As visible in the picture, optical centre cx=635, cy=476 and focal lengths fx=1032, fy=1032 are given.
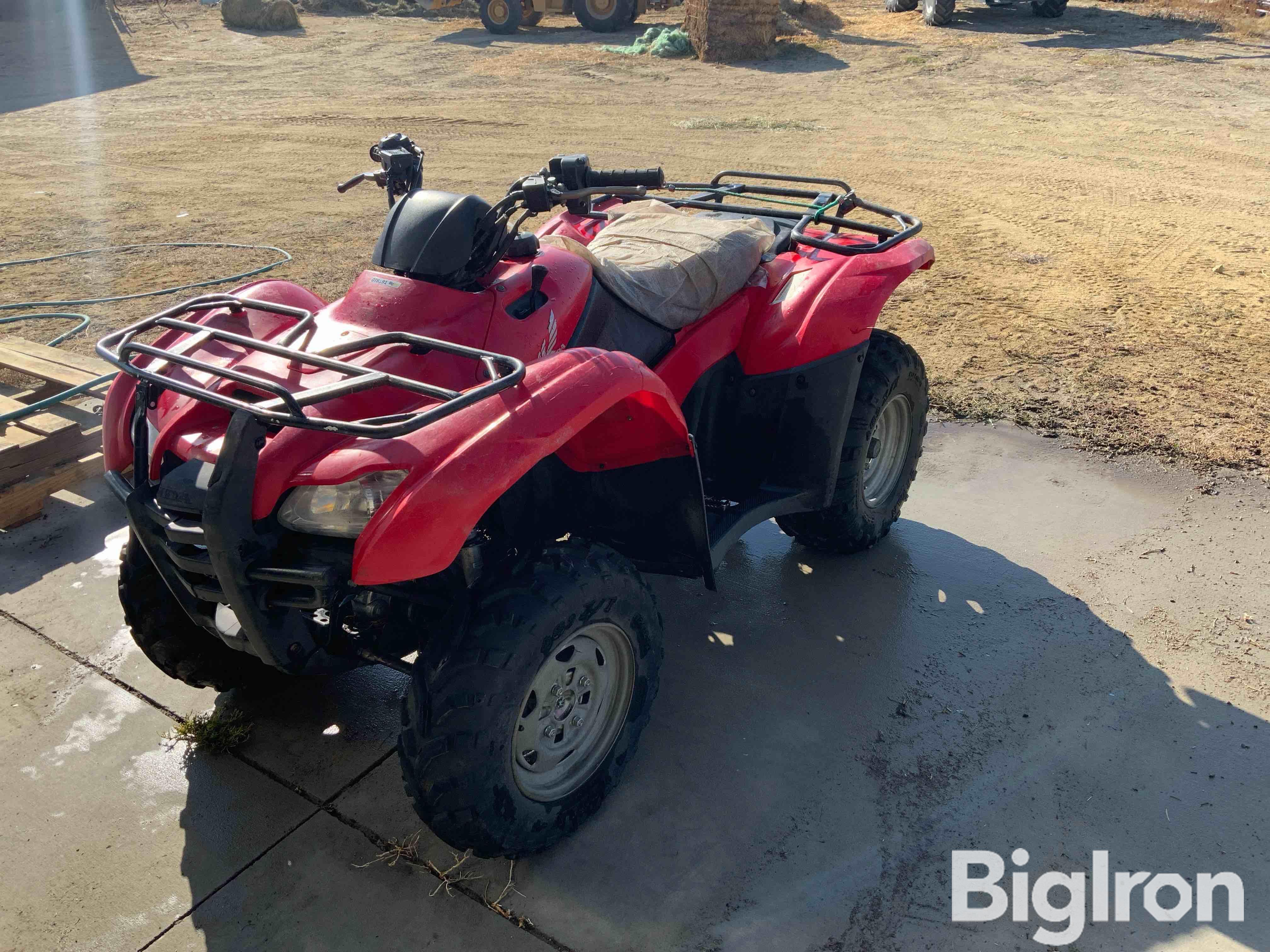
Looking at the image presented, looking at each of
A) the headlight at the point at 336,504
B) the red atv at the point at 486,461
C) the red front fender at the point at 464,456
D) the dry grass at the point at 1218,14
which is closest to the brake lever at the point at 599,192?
the red atv at the point at 486,461

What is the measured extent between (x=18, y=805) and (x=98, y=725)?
0.36 metres

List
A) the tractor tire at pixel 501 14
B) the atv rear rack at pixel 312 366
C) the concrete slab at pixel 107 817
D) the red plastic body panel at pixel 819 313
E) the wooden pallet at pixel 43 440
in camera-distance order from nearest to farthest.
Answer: the atv rear rack at pixel 312 366 < the concrete slab at pixel 107 817 < the red plastic body panel at pixel 819 313 < the wooden pallet at pixel 43 440 < the tractor tire at pixel 501 14

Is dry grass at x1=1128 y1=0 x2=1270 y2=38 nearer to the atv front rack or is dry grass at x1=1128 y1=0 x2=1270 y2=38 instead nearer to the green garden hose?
the atv front rack

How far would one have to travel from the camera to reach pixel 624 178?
306cm

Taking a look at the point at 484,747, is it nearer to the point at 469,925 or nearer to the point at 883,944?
the point at 469,925

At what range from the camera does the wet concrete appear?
2635mm

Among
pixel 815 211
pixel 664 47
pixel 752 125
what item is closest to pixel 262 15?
pixel 664 47

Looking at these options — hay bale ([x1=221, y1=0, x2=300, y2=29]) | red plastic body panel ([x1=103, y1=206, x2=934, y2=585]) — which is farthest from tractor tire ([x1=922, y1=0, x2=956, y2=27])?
red plastic body panel ([x1=103, y1=206, x2=934, y2=585])

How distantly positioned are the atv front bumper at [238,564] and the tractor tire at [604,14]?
1844 centimetres

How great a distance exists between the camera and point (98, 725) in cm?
331

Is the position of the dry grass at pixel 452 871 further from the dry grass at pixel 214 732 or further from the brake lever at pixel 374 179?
the brake lever at pixel 374 179

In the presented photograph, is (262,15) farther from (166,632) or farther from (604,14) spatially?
(166,632)

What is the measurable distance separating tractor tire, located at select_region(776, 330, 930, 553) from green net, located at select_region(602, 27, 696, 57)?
1413 centimetres

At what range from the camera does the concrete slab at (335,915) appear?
101 inches
